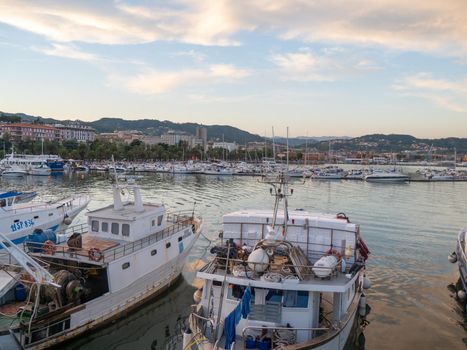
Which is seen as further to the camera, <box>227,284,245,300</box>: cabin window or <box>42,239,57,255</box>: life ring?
<box>42,239,57,255</box>: life ring

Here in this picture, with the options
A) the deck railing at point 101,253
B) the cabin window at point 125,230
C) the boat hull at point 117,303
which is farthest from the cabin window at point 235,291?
the cabin window at point 125,230

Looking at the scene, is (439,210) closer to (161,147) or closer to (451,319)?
(451,319)

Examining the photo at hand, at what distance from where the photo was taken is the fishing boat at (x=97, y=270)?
608 inches

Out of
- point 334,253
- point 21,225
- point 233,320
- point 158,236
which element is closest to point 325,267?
point 334,253

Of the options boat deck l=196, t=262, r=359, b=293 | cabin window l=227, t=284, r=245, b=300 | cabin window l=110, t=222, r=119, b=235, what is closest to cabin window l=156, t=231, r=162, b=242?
cabin window l=110, t=222, r=119, b=235

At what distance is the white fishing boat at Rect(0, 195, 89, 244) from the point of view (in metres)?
28.1

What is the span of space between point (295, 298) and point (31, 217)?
24390 millimetres

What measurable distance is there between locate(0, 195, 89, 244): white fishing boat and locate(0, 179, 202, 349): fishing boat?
25.8 feet

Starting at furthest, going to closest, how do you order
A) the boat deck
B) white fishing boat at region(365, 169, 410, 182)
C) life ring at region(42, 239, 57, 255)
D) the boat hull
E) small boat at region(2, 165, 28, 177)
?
white fishing boat at region(365, 169, 410, 182)
small boat at region(2, 165, 28, 177)
life ring at region(42, 239, 57, 255)
the boat hull
the boat deck

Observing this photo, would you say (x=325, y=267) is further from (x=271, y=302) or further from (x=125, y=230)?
(x=125, y=230)

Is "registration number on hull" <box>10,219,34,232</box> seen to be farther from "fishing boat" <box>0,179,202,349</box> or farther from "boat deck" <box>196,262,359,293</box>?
"boat deck" <box>196,262,359,293</box>

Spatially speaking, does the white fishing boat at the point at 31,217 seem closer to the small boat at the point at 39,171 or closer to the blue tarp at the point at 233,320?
the blue tarp at the point at 233,320

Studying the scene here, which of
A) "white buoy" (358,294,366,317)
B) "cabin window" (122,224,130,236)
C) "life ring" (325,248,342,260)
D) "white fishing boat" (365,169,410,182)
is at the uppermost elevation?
"life ring" (325,248,342,260)

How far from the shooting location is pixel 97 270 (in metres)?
18.1
